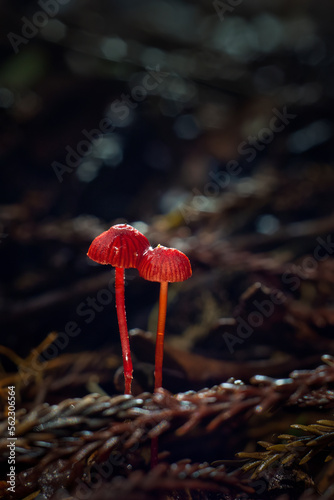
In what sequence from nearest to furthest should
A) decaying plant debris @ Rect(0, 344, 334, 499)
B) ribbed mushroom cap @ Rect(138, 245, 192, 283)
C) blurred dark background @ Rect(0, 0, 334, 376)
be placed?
decaying plant debris @ Rect(0, 344, 334, 499), ribbed mushroom cap @ Rect(138, 245, 192, 283), blurred dark background @ Rect(0, 0, 334, 376)

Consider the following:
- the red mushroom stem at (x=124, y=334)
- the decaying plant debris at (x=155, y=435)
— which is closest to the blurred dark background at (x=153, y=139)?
the red mushroom stem at (x=124, y=334)

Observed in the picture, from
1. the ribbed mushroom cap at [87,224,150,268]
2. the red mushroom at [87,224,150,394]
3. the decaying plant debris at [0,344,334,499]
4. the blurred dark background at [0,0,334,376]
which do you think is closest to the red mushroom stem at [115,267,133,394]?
the red mushroom at [87,224,150,394]

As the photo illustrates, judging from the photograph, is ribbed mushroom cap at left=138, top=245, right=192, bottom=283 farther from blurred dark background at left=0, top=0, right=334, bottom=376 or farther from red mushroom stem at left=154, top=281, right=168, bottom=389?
blurred dark background at left=0, top=0, right=334, bottom=376

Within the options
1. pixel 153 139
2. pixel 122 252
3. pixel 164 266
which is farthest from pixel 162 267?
pixel 153 139

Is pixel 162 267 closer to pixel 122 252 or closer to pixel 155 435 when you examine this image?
pixel 122 252

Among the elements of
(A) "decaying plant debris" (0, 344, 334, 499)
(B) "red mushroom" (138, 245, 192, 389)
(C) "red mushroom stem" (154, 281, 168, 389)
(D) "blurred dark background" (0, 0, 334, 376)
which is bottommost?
(A) "decaying plant debris" (0, 344, 334, 499)

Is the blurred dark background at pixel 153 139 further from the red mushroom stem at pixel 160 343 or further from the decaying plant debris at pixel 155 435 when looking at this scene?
the decaying plant debris at pixel 155 435

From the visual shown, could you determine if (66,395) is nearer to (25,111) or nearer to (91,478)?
(91,478)
